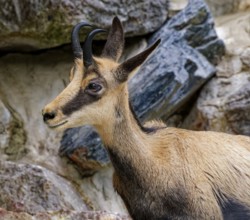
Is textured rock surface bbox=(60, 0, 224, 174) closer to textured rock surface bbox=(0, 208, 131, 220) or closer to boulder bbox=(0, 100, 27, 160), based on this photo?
boulder bbox=(0, 100, 27, 160)

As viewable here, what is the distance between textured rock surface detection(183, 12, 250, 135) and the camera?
9219 mm

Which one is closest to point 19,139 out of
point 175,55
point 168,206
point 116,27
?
point 175,55

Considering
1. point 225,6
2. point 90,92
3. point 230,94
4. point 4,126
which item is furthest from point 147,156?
point 225,6

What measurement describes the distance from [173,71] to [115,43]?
2.78 m

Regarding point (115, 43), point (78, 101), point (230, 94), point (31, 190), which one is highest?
point (115, 43)

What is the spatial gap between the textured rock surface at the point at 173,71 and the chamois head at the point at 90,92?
109 inches

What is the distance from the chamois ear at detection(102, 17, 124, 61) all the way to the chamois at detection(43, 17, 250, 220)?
24 cm

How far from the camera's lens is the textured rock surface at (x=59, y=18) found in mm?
8531

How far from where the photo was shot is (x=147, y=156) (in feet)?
19.5

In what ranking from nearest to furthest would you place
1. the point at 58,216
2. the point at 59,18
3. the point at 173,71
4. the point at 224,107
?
the point at 58,216
the point at 59,18
the point at 173,71
the point at 224,107

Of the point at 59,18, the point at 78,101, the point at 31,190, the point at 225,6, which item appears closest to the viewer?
the point at 78,101

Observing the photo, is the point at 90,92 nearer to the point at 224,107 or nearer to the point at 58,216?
the point at 58,216

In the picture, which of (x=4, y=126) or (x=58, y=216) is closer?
(x=58, y=216)

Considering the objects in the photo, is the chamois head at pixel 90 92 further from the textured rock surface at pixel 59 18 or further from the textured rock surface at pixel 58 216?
the textured rock surface at pixel 59 18
